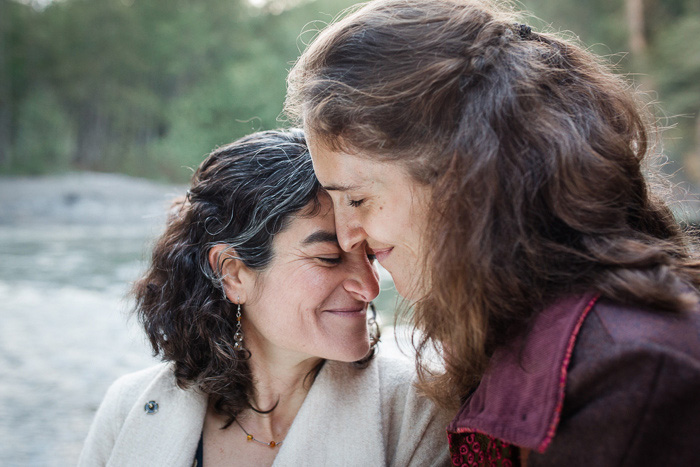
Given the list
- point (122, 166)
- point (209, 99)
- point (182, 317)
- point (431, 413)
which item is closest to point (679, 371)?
point (431, 413)

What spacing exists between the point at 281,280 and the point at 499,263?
3.26 ft

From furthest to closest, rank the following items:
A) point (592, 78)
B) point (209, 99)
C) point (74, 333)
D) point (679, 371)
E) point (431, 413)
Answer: point (209, 99)
point (74, 333)
point (431, 413)
point (592, 78)
point (679, 371)

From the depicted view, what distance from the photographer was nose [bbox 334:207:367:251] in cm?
179

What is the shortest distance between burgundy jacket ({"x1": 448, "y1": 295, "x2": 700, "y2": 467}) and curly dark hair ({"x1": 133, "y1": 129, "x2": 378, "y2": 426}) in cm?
106

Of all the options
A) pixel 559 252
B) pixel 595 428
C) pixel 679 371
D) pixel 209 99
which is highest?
pixel 559 252

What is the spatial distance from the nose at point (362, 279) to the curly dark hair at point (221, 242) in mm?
223

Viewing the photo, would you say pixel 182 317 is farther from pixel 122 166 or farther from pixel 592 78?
pixel 122 166

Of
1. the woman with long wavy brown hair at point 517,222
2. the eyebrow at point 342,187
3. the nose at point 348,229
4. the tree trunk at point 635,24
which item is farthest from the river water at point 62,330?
the tree trunk at point 635,24

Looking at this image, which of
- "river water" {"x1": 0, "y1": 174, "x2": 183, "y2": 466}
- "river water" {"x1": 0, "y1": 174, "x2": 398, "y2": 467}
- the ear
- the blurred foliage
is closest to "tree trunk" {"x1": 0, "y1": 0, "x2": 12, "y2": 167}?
the blurred foliage

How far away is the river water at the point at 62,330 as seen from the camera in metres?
4.44

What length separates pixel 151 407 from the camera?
2271 millimetres

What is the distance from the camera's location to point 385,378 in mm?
2279

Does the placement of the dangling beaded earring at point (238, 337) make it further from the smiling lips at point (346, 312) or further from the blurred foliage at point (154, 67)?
the blurred foliage at point (154, 67)

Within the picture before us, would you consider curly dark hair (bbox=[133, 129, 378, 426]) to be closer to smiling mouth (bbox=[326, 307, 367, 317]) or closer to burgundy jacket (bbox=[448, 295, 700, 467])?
smiling mouth (bbox=[326, 307, 367, 317])
